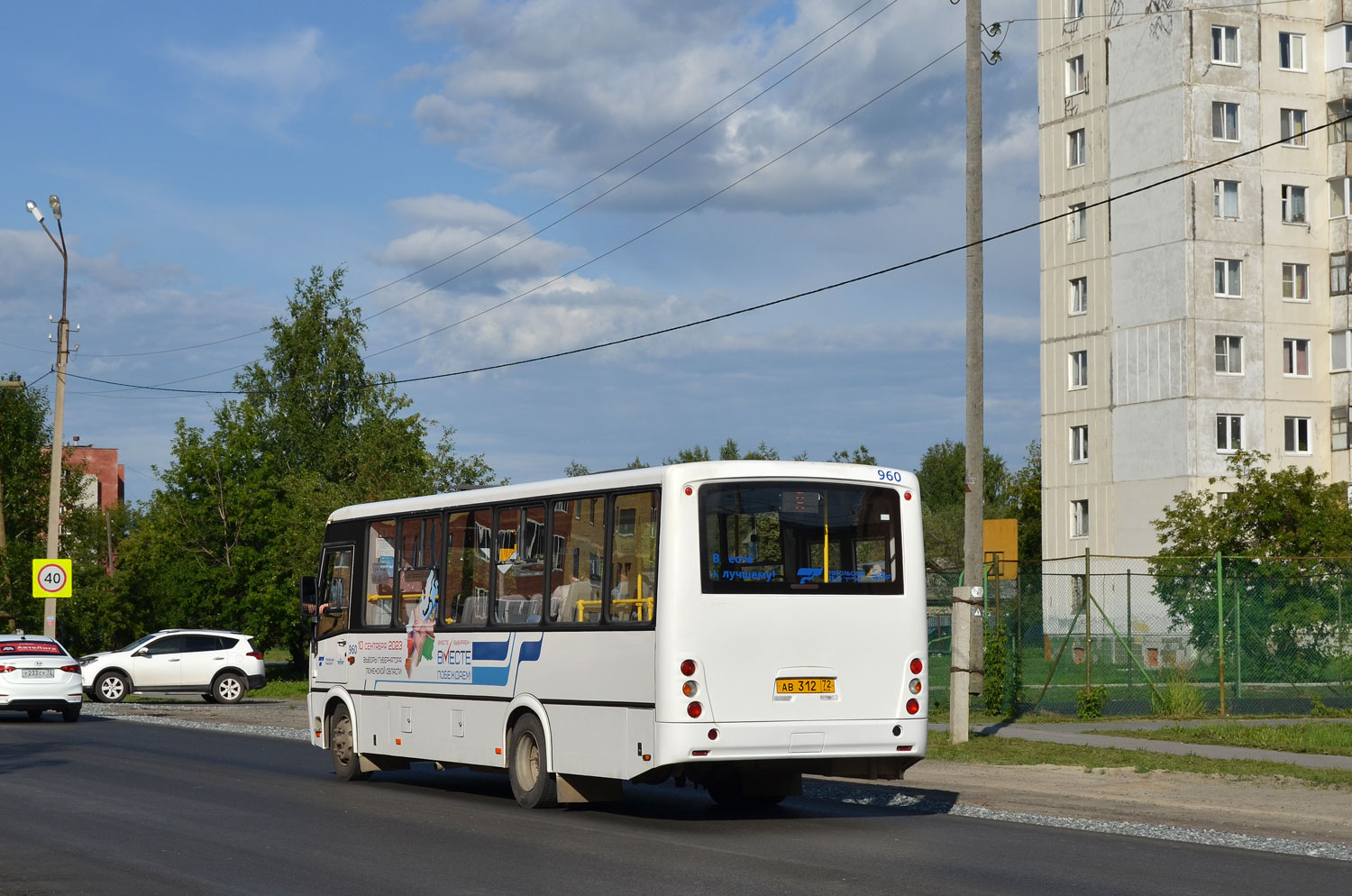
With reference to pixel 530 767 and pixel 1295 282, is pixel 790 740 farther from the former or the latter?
pixel 1295 282

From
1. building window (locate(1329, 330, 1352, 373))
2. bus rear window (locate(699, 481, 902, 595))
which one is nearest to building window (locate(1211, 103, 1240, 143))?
building window (locate(1329, 330, 1352, 373))

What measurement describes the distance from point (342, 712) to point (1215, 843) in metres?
9.65

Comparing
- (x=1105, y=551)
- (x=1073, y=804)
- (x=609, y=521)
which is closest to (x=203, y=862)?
(x=609, y=521)

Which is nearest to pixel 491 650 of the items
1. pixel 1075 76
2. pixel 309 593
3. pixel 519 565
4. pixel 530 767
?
pixel 519 565

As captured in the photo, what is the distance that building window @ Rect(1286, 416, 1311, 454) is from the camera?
57.7 meters

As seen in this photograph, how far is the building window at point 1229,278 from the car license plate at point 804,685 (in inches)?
1841

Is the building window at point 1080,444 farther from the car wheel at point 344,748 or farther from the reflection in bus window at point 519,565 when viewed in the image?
the reflection in bus window at point 519,565

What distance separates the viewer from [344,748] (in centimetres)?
1817

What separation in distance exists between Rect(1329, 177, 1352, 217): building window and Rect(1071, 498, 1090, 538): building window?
13512 millimetres

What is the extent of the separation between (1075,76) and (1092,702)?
132 feet

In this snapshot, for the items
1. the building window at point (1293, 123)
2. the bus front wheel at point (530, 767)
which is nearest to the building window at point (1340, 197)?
the building window at point (1293, 123)

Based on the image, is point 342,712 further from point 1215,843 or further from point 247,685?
point 247,685

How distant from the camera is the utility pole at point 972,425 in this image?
69.8 ft

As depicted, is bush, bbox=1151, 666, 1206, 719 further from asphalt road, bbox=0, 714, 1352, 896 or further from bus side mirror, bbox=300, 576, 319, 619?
bus side mirror, bbox=300, 576, 319, 619
